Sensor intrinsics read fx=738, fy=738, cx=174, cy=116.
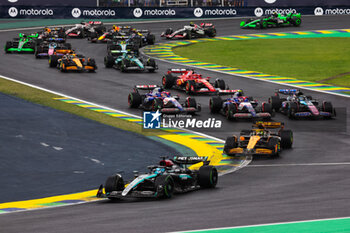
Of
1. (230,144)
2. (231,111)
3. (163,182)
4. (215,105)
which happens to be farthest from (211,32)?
(163,182)

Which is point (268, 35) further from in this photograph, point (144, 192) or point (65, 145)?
point (144, 192)

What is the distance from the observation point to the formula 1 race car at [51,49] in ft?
176

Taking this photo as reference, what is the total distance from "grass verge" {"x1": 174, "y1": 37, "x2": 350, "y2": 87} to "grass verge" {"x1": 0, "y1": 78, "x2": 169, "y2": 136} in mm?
16103

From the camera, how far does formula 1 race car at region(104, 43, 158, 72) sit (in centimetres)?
4847

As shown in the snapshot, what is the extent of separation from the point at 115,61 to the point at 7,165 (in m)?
25.6

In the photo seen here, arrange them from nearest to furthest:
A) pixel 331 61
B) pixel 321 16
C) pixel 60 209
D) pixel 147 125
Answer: pixel 60 209
pixel 147 125
pixel 331 61
pixel 321 16

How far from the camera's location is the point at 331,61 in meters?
54.4

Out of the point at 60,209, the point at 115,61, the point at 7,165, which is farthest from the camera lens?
the point at 115,61

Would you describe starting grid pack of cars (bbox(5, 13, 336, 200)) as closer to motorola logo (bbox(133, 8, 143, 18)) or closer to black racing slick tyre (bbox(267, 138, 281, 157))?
black racing slick tyre (bbox(267, 138, 281, 157))

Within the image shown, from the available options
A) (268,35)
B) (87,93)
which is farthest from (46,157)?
(268,35)

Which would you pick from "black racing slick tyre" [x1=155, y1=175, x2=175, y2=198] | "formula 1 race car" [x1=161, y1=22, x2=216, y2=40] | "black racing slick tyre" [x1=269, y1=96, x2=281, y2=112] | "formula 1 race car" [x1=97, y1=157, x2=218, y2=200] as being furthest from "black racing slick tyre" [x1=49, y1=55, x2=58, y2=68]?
"black racing slick tyre" [x1=155, y1=175, x2=175, y2=198]

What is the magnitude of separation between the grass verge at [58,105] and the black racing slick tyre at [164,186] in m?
10.9

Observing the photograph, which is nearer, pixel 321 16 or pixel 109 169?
pixel 109 169

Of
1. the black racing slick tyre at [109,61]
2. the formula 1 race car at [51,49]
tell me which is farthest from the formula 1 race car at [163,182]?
the formula 1 race car at [51,49]
